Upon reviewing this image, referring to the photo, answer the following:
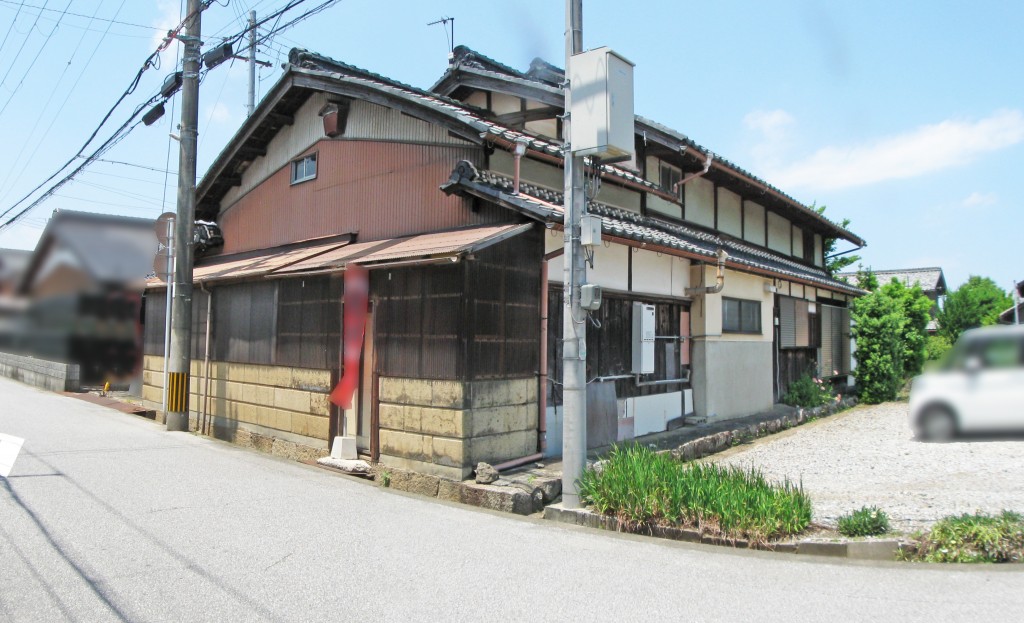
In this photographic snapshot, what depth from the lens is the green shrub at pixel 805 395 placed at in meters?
16.7

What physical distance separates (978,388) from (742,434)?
12.5m

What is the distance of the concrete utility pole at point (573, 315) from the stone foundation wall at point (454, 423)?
140 centimetres

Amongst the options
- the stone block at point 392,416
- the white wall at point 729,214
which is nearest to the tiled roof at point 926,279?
the stone block at point 392,416

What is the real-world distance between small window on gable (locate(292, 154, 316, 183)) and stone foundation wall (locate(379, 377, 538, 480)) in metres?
5.70

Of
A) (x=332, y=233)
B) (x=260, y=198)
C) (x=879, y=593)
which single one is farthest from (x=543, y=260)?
(x=260, y=198)

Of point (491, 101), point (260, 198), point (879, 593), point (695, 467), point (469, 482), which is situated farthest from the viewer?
point (260, 198)

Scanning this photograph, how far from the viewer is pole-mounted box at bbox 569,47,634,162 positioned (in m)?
7.50

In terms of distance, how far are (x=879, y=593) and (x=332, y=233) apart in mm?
10508

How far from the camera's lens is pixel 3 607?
4.89 m

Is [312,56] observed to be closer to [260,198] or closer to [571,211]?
[260,198]

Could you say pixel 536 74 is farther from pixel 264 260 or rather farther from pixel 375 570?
pixel 375 570

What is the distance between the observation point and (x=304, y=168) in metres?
13.8

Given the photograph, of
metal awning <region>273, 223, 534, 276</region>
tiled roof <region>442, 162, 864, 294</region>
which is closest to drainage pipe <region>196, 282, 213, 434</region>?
metal awning <region>273, 223, 534, 276</region>

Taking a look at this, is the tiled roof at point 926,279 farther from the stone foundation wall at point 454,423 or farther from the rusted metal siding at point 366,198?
the rusted metal siding at point 366,198
